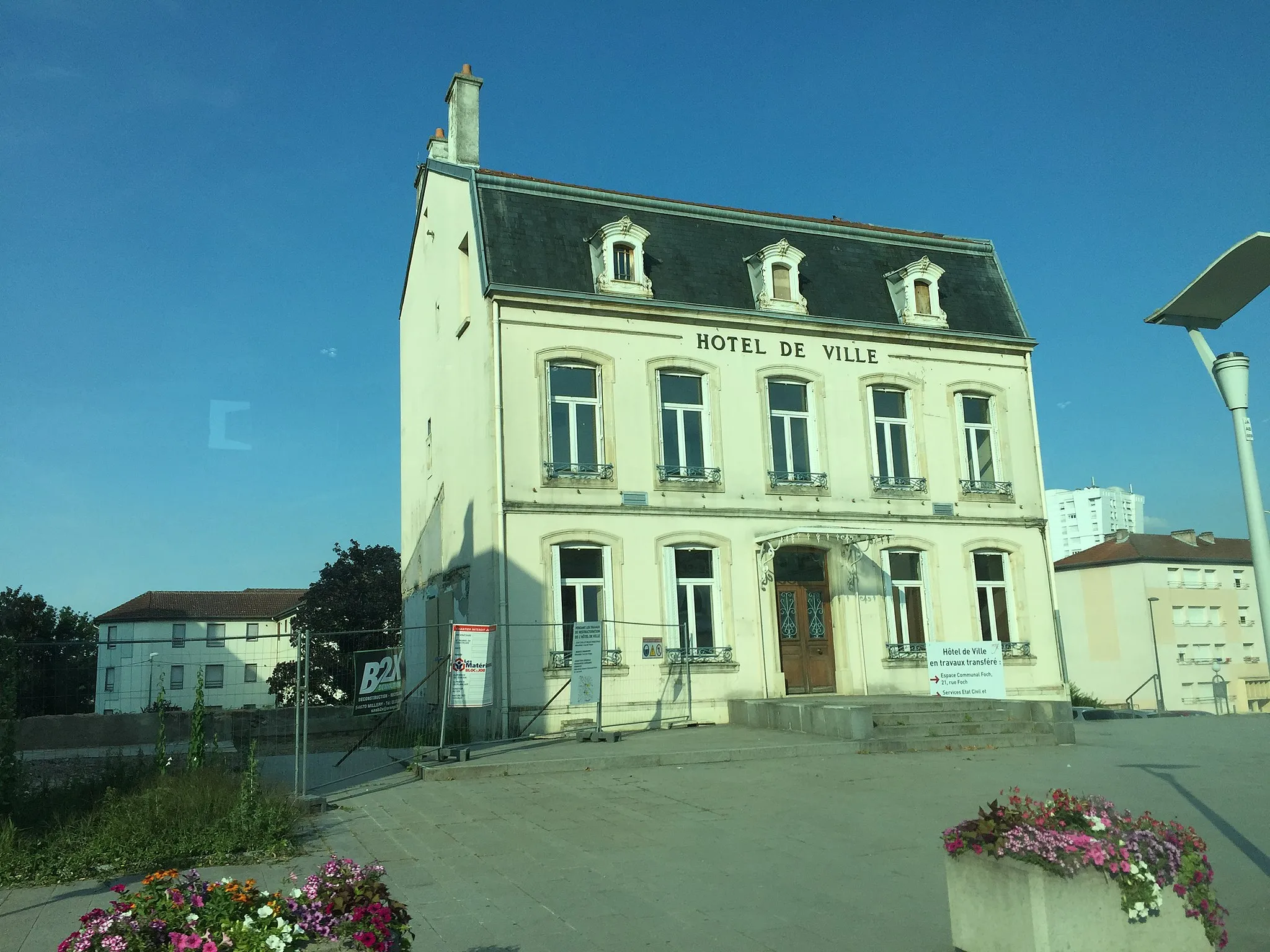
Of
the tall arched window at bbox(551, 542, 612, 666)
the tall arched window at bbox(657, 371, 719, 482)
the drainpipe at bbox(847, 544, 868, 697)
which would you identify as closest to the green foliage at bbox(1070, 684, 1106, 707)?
the drainpipe at bbox(847, 544, 868, 697)

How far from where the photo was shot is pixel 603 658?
57.3 feet

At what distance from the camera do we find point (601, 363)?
62.8ft

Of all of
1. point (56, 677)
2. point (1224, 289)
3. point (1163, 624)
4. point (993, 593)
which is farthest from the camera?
point (1163, 624)

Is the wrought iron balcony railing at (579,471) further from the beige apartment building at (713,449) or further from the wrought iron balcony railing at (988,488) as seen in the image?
the wrought iron balcony railing at (988,488)

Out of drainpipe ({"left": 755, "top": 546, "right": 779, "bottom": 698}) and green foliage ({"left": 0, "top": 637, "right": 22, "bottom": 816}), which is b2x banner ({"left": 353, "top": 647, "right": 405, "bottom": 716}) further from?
drainpipe ({"left": 755, "top": 546, "right": 779, "bottom": 698})

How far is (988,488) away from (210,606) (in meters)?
58.2

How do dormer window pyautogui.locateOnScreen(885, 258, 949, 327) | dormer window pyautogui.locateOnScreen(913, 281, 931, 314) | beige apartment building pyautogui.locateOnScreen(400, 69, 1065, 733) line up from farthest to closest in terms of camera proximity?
dormer window pyautogui.locateOnScreen(913, 281, 931, 314)
dormer window pyautogui.locateOnScreen(885, 258, 949, 327)
beige apartment building pyautogui.locateOnScreen(400, 69, 1065, 733)

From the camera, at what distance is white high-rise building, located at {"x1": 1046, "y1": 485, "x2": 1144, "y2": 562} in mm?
127812

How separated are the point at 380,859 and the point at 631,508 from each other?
1097 cm

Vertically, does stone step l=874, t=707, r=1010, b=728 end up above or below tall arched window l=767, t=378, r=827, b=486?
below

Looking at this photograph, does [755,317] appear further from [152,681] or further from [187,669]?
[152,681]

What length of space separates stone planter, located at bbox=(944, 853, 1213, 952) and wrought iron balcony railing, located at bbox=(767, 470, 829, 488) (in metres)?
14.8

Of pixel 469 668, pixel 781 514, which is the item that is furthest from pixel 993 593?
pixel 469 668

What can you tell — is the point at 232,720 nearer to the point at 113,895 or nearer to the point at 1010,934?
the point at 113,895
